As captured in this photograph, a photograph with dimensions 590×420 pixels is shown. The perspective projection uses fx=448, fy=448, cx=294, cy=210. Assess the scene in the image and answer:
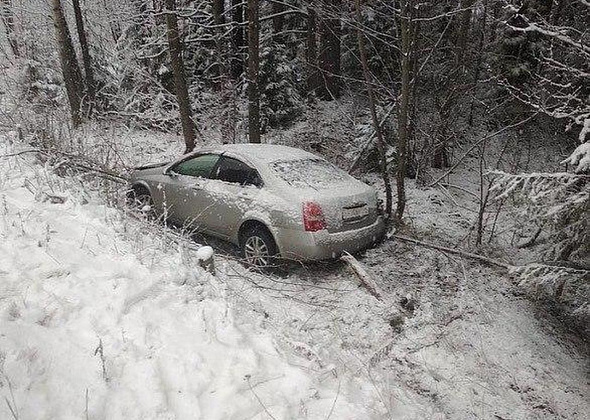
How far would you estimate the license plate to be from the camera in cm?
599

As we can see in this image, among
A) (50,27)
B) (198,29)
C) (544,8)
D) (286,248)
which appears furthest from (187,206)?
(50,27)

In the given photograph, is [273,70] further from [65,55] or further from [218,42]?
[65,55]

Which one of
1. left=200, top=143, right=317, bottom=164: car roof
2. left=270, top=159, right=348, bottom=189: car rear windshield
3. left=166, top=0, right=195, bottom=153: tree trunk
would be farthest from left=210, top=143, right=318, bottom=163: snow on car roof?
left=166, top=0, right=195, bottom=153: tree trunk

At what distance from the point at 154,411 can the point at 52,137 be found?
702cm

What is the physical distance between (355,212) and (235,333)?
312cm

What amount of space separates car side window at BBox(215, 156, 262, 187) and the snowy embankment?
6.86 feet

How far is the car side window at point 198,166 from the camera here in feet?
22.6

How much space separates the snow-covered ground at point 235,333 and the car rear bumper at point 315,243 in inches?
15.1

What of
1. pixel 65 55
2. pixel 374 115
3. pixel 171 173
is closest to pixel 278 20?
pixel 65 55

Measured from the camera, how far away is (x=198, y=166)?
703cm

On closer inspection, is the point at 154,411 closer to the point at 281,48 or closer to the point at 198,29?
the point at 281,48

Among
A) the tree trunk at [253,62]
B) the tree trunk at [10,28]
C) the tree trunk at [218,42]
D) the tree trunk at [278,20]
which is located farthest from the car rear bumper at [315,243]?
the tree trunk at [10,28]

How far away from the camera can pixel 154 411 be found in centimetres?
263

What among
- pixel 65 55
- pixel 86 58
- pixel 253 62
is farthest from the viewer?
pixel 86 58
